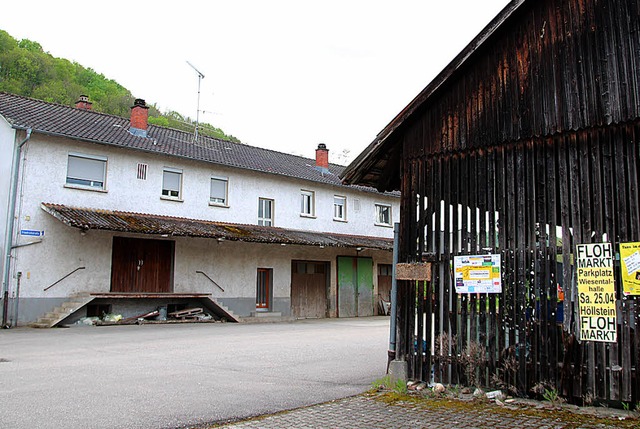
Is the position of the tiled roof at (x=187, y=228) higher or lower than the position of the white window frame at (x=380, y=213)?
lower

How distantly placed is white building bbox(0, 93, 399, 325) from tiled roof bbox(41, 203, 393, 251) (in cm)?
9

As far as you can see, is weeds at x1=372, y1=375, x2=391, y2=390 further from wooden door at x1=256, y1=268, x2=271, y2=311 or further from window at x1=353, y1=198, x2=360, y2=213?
window at x1=353, y1=198, x2=360, y2=213

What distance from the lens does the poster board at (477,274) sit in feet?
24.6

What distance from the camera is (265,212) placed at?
2691cm

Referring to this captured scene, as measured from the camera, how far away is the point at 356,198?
31094mm

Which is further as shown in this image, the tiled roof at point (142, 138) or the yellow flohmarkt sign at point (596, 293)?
the tiled roof at point (142, 138)

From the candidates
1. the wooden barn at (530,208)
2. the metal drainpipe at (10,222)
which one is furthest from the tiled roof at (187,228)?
the wooden barn at (530,208)

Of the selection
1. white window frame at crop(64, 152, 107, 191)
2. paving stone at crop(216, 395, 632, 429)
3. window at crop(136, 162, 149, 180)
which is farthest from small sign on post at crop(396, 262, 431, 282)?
window at crop(136, 162, 149, 180)

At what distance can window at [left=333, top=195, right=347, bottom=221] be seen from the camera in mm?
30062

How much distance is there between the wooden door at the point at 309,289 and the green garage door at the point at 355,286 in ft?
2.97

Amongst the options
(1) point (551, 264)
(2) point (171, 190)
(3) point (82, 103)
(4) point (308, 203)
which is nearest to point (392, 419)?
(1) point (551, 264)

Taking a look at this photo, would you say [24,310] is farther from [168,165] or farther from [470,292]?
[470,292]

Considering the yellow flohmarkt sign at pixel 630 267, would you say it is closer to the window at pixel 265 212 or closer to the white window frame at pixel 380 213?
the window at pixel 265 212

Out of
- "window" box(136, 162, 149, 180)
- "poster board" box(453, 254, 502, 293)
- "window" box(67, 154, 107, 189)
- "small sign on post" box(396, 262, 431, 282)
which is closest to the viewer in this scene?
"poster board" box(453, 254, 502, 293)
